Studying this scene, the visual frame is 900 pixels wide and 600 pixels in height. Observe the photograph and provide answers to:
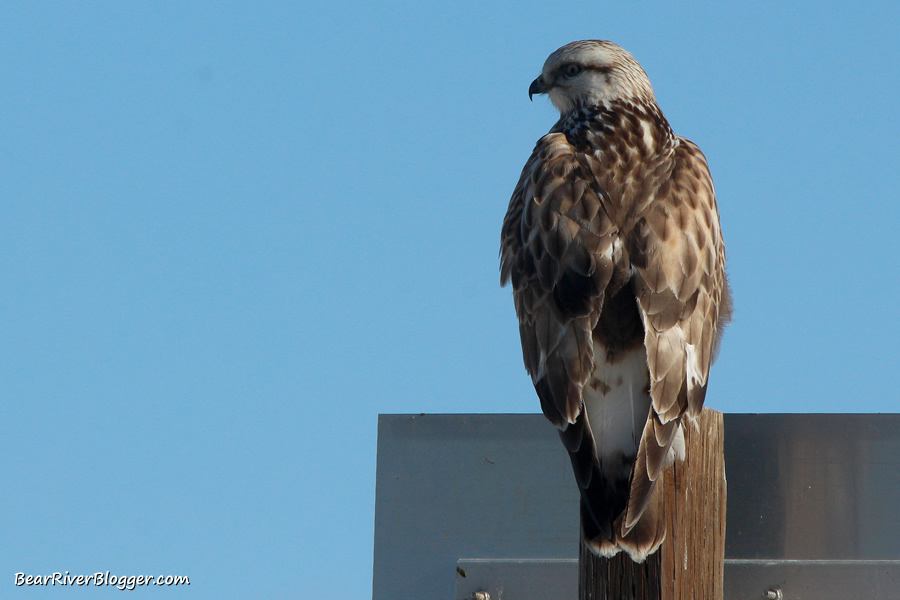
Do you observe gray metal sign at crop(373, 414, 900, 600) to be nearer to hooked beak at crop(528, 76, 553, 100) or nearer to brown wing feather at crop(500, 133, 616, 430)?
brown wing feather at crop(500, 133, 616, 430)

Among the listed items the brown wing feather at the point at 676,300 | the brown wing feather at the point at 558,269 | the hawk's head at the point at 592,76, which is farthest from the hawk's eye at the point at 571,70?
the brown wing feather at the point at 676,300

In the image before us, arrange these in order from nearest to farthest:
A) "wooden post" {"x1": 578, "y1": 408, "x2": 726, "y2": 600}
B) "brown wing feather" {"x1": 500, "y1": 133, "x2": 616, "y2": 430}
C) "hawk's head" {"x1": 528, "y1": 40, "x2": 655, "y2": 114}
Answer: "wooden post" {"x1": 578, "y1": 408, "x2": 726, "y2": 600} → "brown wing feather" {"x1": 500, "y1": 133, "x2": 616, "y2": 430} → "hawk's head" {"x1": 528, "y1": 40, "x2": 655, "y2": 114}

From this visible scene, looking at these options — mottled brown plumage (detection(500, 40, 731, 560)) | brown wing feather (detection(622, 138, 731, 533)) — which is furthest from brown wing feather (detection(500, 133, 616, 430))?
brown wing feather (detection(622, 138, 731, 533))

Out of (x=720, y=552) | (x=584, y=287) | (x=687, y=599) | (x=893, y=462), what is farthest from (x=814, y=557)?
(x=584, y=287)

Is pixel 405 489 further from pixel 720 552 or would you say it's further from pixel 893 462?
pixel 893 462

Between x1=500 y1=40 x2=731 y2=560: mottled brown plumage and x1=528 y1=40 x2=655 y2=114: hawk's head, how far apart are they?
1.12 feet

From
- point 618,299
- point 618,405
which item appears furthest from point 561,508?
point 618,299

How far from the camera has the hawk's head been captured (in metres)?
4.92

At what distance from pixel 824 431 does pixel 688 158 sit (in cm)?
120

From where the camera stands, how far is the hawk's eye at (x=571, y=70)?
5.09 m

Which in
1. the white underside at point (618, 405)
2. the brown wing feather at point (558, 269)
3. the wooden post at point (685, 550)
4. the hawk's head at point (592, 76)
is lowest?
the wooden post at point (685, 550)

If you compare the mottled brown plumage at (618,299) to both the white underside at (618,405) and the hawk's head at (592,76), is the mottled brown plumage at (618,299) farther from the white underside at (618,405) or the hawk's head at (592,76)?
the hawk's head at (592,76)

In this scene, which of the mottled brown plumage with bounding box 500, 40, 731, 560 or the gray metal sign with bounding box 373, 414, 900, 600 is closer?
the mottled brown plumage with bounding box 500, 40, 731, 560

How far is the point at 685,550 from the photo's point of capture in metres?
3.21
